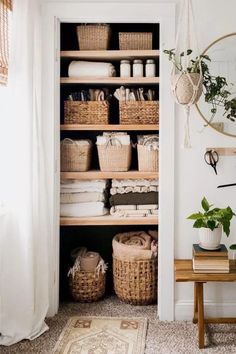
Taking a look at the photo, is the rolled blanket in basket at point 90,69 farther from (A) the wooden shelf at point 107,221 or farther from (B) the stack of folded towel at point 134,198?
(A) the wooden shelf at point 107,221

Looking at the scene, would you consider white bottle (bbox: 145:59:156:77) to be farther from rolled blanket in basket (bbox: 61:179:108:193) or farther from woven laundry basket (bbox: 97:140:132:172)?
rolled blanket in basket (bbox: 61:179:108:193)

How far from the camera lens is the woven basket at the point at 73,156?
3031 millimetres

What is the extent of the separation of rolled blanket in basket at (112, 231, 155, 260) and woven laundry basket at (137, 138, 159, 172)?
1.77 ft

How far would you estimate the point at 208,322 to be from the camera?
2.63m

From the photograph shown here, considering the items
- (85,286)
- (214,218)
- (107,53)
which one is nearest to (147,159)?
(214,218)

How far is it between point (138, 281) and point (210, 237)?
2.38 feet

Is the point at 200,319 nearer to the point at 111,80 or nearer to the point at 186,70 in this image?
the point at 186,70

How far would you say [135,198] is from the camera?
307 centimetres

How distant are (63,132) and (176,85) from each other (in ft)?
4.15

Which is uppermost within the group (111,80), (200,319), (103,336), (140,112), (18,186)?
(111,80)

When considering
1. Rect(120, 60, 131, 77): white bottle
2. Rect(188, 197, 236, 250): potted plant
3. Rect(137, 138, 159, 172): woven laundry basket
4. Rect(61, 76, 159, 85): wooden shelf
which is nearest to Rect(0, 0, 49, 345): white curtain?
Rect(61, 76, 159, 85): wooden shelf

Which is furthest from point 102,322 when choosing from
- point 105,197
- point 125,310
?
point 105,197

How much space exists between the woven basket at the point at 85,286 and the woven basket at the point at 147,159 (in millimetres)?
890

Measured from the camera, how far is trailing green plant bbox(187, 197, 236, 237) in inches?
100
